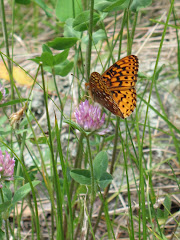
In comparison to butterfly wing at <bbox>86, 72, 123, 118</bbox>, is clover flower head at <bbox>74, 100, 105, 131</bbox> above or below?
below

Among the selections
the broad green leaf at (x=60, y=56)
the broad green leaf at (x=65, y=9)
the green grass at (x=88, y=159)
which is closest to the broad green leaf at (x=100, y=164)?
the green grass at (x=88, y=159)

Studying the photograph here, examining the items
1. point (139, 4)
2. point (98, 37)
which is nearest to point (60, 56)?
point (98, 37)

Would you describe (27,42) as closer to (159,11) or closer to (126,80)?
(159,11)

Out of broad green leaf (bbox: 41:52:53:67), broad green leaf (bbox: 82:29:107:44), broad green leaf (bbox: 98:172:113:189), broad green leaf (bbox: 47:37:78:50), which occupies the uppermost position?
broad green leaf (bbox: 82:29:107:44)

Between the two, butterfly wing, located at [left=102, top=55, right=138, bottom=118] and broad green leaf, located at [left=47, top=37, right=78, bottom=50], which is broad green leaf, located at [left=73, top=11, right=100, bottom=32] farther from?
butterfly wing, located at [left=102, top=55, right=138, bottom=118]

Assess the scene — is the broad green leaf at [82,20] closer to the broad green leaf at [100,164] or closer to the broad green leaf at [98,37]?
the broad green leaf at [98,37]

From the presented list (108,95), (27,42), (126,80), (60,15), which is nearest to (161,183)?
(126,80)

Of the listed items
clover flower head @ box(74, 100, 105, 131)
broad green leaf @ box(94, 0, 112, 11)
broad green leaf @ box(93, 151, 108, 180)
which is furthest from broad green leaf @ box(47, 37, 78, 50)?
broad green leaf @ box(93, 151, 108, 180)

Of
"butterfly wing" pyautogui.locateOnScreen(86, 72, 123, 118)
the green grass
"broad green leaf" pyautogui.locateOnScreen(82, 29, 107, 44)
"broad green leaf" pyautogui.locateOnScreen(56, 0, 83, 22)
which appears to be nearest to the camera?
the green grass
